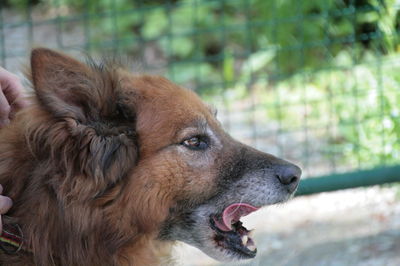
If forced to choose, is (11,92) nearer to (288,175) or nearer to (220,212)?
(220,212)

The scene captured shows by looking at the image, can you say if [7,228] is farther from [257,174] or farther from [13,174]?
[257,174]

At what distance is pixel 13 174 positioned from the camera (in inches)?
128

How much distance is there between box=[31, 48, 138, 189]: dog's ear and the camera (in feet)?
10.2

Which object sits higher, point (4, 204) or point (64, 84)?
point (64, 84)

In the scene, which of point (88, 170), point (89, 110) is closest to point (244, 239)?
point (88, 170)

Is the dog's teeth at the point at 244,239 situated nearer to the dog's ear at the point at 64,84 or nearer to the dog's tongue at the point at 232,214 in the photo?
the dog's tongue at the point at 232,214

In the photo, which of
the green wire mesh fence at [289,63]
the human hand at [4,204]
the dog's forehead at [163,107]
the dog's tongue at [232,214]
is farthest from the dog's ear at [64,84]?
the green wire mesh fence at [289,63]

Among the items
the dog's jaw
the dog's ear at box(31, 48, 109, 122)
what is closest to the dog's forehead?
the dog's ear at box(31, 48, 109, 122)

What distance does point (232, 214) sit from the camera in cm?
354

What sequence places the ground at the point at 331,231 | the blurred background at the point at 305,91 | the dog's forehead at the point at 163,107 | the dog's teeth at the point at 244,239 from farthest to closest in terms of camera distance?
the blurred background at the point at 305,91 < the ground at the point at 331,231 < the dog's teeth at the point at 244,239 < the dog's forehead at the point at 163,107

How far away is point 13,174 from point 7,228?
254 millimetres

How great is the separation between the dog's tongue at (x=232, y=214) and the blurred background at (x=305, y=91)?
1.27 m

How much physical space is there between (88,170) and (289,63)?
4.73 metres

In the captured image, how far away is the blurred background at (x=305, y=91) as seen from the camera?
18.8 ft
